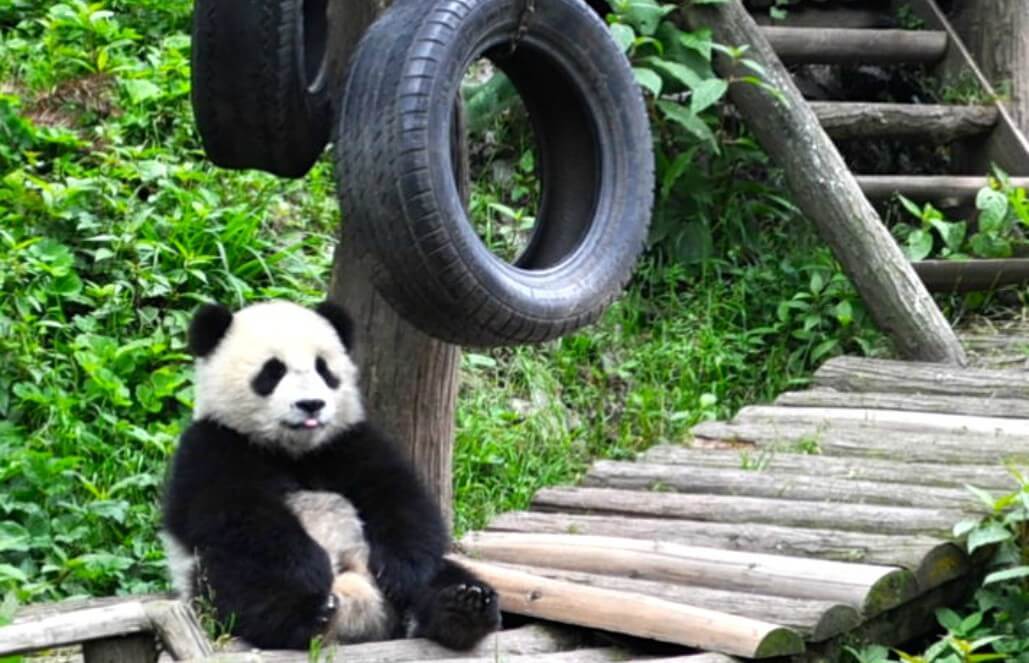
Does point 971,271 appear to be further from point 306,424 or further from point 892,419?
point 306,424

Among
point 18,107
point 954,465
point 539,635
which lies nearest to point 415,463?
point 539,635

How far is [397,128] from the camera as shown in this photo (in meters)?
4.46

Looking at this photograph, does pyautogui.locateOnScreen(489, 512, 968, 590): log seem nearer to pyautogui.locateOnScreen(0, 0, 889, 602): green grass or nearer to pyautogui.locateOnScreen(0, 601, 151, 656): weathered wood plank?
pyautogui.locateOnScreen(0, 0, 889, 602): green grass

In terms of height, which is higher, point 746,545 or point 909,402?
point 909,402

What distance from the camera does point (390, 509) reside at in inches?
183

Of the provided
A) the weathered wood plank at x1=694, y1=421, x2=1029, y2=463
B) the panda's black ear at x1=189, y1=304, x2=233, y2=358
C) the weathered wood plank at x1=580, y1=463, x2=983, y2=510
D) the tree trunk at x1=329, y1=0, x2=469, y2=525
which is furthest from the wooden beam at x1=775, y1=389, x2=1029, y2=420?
the panda's black ear at x1=189, y1=304, x2=233, y2=358

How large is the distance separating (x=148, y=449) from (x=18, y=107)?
2.14m

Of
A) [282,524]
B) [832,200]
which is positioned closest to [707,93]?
[832,200]

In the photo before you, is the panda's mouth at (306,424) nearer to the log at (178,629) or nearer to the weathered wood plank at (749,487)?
the log at (178,629)

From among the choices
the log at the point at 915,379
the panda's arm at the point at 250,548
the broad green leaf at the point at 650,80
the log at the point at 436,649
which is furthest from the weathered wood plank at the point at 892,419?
the panda's arm at the point at 250,548

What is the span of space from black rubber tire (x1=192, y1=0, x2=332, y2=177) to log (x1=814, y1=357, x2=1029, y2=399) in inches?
102

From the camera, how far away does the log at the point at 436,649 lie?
4148 millimetres

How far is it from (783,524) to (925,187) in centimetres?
287

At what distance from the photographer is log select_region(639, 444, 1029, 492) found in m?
5.46
